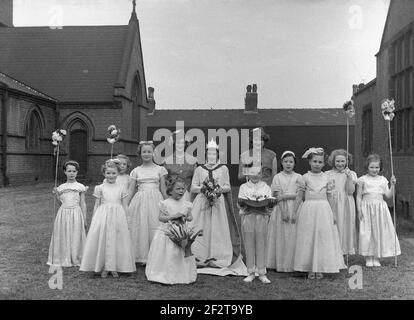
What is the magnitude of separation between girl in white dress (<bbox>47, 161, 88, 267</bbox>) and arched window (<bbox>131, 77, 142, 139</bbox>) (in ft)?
77.0

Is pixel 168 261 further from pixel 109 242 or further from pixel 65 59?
pixel 65 59

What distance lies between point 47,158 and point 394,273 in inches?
872

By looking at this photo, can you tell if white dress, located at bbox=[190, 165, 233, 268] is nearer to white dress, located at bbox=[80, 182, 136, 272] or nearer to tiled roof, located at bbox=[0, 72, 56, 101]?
white dress, located at bbox=[80, 182, 136, 272]

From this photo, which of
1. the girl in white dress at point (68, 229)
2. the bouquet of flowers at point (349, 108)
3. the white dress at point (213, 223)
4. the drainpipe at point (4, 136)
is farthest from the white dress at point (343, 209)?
the drainpipe at point (4, 136)

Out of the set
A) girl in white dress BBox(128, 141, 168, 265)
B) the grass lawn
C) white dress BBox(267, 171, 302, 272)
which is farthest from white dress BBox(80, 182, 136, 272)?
white dress BBox(267, 171, 302, 272)

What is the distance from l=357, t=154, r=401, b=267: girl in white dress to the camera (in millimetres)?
7598

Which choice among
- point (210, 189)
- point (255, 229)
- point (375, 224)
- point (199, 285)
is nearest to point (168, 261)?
point (199, 285)

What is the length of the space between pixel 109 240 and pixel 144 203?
3.47 ft

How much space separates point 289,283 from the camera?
648 centimetres

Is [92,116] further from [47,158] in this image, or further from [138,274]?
[138,274]

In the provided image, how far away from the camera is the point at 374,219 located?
7.70 meters

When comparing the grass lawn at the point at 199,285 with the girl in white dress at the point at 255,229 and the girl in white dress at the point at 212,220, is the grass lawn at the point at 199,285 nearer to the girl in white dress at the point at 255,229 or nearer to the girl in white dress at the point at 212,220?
the girl in white dress at the point at 255,229

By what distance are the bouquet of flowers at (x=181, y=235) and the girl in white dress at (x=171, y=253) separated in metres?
0.06

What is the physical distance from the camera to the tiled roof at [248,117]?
128 feet
